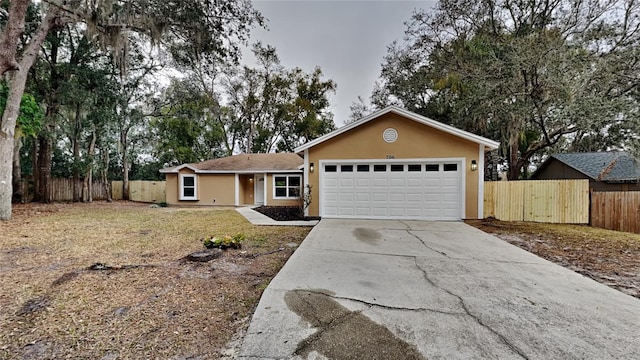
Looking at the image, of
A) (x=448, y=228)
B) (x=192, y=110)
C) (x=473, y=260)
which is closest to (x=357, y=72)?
(x=192, y=110)

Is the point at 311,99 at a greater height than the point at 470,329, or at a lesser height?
greater

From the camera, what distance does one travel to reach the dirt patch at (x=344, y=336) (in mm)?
2010

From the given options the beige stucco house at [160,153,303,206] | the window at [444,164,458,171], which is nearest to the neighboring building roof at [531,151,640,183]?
the window at [444,164,458,171]

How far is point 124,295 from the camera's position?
3.08 m

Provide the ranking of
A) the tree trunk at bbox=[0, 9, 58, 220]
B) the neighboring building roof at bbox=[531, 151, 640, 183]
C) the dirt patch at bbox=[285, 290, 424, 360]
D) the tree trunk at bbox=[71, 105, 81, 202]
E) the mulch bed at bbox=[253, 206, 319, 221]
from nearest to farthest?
the dirt patch at bbox=[285, 290, 424, 360] → the tree trunk at bbox=[0, 9, 58, 220] → the mulch bed at bbox=[253, 206, 319, 221] → the neighboring building roof at bbox=[531, 151, 640, 183] → the tree trunk at bbox=[71, 105, 81, 202]

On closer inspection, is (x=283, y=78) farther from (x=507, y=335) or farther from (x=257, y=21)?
(x=507, y=335)

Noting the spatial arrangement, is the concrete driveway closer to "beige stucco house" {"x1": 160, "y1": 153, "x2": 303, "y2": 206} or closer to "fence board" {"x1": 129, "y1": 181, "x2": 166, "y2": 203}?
"beige stucco house" {"x1": 160, "y1": 153, "x2": 303, "y2": 206}

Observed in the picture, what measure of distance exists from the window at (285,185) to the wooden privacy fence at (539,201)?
27.3 ft

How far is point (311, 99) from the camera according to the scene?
72.3 ft

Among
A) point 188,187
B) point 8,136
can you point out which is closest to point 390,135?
point 188,187

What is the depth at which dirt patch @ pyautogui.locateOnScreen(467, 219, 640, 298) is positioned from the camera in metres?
3.87

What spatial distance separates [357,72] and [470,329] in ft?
59.3

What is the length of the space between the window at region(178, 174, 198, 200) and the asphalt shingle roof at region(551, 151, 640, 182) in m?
19.7

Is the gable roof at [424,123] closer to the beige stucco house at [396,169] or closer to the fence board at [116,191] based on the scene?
the beige stucco house at [396,169]
